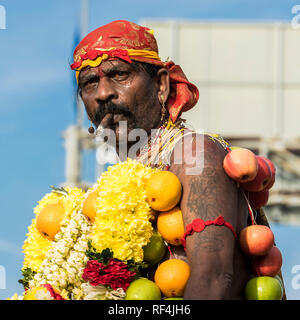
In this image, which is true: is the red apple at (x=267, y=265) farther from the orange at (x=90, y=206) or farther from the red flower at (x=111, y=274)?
the orange at (x=90, y=206)

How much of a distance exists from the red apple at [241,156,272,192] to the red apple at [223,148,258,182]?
0.14 meters

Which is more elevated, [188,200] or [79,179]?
[79,179]

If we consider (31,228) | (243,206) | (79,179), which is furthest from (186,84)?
(79,179)

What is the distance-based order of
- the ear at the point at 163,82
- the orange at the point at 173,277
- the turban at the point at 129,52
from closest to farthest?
the orange at the point at 173,277 < the turban at the point at 129,52 < the ear at the point at 163,82

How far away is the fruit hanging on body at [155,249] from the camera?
4445 millimetres

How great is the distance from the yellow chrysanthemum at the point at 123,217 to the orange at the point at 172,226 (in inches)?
3.0

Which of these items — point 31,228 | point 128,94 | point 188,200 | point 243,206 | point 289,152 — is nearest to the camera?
point 188,200

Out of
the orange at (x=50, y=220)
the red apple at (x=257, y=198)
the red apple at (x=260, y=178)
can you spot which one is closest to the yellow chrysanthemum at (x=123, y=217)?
the orange at (x=50, y=220)

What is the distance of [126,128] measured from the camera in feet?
16.5

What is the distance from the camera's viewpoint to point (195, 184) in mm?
4328

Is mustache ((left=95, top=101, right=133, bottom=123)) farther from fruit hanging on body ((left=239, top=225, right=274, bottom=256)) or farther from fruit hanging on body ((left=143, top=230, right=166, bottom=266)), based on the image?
fruit hanging on body ((left=239, top=225, right=274, bottom=256))

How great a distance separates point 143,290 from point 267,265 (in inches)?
33.9
